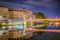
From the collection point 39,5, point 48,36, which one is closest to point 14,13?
point 39,5

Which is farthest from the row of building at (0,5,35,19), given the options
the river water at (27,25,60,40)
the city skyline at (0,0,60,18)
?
the river water at (27,25,60,40)

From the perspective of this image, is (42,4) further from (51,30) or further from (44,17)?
(51,30)

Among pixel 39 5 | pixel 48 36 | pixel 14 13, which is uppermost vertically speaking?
pixel 39 5

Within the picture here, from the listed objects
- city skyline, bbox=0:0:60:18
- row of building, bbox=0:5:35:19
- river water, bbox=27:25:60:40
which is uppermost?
city skyline, bbox=0:0:60:18

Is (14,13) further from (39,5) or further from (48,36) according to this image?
(48,36)

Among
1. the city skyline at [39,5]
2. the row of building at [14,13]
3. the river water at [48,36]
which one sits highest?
the city skyline at [39,5]

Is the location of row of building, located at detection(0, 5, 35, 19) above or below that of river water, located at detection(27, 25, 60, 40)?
above

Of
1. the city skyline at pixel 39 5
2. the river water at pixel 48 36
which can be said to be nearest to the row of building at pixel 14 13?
the city skyline at pixel 39 5

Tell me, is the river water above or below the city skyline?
below

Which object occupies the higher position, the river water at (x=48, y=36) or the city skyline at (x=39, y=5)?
the city skyline at (x=39, y=5)

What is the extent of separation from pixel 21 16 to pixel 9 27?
0.26m

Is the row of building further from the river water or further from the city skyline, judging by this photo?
the river water

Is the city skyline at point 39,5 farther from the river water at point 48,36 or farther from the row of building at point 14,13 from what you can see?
the river water at point 48,36

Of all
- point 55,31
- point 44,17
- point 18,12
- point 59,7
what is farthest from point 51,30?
point 18,12
